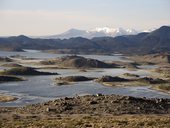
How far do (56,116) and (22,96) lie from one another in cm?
2878

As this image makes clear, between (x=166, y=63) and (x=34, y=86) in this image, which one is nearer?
(x=34, y=86)

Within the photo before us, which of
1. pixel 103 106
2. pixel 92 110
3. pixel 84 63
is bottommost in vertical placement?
pixel 92 110

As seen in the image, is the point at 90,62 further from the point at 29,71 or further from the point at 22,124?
the point at 22,124

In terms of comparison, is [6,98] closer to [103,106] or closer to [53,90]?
[53,90]

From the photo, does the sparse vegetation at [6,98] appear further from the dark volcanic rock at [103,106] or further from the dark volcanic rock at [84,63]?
the dark volcanic rock at [84,63]

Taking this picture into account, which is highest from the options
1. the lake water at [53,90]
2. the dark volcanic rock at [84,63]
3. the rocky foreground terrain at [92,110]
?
the dark volcanic rock at [84,63]

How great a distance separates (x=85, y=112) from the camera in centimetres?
5659

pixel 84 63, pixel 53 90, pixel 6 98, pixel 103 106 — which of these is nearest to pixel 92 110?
pixel 103 106

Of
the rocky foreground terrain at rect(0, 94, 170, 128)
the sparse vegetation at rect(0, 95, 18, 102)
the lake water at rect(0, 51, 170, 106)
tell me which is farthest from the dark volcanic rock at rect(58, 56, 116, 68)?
the rocky foreground terrain at rect(0, 94, 170, 128)

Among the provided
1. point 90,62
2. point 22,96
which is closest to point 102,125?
point 22,96

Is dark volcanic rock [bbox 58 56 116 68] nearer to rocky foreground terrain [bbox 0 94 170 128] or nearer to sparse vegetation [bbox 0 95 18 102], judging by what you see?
sparse vegetation [bbox 0 95 18 102]

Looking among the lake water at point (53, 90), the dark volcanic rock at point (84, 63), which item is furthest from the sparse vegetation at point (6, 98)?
the dark volcanic rock at point (84, 63)

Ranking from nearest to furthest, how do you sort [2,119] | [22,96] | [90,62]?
[2,119], [22,96], [90,62]

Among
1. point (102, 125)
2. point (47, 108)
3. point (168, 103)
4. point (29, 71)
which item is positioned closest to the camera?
point (102, 125)
